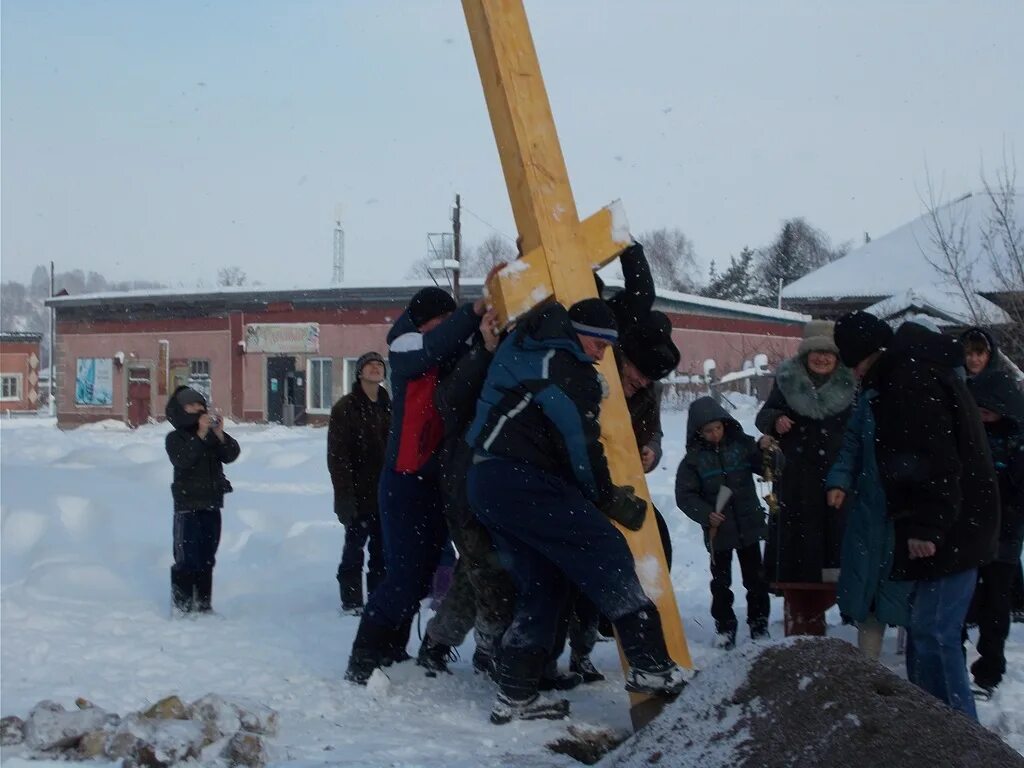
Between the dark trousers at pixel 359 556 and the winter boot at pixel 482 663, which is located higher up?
the dark trousers at pixel 359 556

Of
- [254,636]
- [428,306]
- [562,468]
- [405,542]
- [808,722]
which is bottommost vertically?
[254,636]

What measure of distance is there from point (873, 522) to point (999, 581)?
129 cm

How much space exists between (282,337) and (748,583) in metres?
32.8

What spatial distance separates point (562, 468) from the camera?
445cm

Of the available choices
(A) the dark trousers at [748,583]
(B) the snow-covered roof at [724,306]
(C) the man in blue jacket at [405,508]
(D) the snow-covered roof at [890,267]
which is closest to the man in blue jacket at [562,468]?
(C) the man in blue jacket at [405,508]

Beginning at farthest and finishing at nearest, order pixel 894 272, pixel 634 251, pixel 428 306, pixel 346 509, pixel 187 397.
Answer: pixel 894 272 < pixel 187 397 < pixel 346 509 < pixel 428 306 < pixel 634 251

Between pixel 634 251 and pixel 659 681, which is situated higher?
pixel 634 251

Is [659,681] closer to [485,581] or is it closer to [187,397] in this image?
[485,581]

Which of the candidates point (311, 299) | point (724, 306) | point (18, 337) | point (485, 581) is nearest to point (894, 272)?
point (724, 306)

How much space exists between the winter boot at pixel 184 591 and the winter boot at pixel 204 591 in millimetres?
30

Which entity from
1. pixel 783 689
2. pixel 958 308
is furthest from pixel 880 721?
pixel 958 308

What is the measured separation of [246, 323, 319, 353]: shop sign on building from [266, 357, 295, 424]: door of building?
1.36 feet

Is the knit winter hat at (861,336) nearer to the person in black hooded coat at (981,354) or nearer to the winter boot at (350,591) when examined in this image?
the person in black hooded coat at (981,354)

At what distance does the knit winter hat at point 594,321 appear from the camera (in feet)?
14.8
